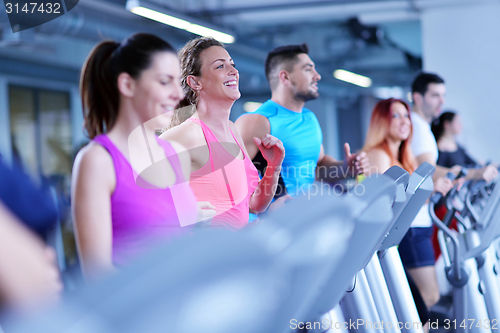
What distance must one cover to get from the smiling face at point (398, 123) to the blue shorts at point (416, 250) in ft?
1.71

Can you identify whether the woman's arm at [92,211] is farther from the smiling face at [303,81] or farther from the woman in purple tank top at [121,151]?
the smiling face at [303,81]

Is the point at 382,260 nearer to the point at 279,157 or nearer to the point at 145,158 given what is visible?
the point at 279,157

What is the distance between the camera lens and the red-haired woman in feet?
8.50

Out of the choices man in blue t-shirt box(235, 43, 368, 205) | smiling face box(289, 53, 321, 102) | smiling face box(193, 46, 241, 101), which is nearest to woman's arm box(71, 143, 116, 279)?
smiling face box(193, 46, 241, 101)

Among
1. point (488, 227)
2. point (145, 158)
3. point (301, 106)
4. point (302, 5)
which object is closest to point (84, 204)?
point (145, 158)

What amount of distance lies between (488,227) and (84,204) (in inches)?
76.2

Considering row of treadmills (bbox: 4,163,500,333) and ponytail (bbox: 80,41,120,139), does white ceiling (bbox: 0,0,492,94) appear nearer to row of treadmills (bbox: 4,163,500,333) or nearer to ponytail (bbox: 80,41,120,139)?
ponytail (bbox: 80,41,120,139)

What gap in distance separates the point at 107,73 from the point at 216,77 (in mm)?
425

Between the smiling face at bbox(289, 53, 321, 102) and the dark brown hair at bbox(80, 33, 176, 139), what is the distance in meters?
0.88

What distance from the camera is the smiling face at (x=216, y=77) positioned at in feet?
4.21

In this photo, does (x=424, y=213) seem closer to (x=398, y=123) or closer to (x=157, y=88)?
(x=398, y=123)

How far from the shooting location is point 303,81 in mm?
1727

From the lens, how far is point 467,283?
2275mm

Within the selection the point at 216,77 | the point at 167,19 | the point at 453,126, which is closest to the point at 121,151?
the point at 216,77
